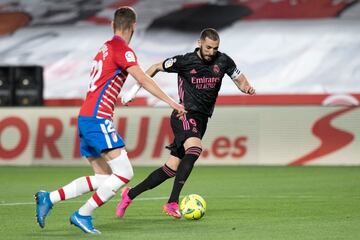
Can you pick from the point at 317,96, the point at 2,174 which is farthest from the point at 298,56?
the point at 2,174

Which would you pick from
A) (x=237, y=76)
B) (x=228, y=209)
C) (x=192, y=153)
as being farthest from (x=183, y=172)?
(x=237, y=76)

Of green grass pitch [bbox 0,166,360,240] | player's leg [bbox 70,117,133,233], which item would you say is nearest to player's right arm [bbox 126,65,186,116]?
player's leg [bbox 70,117,133,233]

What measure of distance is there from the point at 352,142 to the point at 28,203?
8417mm

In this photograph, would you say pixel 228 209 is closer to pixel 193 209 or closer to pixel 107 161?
pixel 193 209

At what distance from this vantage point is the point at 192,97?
9.60 m

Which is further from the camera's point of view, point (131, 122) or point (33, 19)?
point (33, 19)

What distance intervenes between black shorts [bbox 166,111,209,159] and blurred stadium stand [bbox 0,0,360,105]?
12341 mm

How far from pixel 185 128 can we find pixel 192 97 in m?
0.38

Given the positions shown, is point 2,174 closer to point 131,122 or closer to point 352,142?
point 131,122

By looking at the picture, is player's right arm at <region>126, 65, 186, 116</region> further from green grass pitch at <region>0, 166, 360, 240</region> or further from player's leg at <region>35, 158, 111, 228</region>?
green grass pitch at <region>0, 166, 360, 240</region>

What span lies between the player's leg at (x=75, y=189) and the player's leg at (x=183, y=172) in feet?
3.78

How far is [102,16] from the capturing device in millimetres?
25609

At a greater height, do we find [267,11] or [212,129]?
[267,11]

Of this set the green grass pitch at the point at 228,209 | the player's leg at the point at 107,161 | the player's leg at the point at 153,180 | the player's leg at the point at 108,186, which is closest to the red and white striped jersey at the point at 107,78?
the player's leg at the point at 107,161
